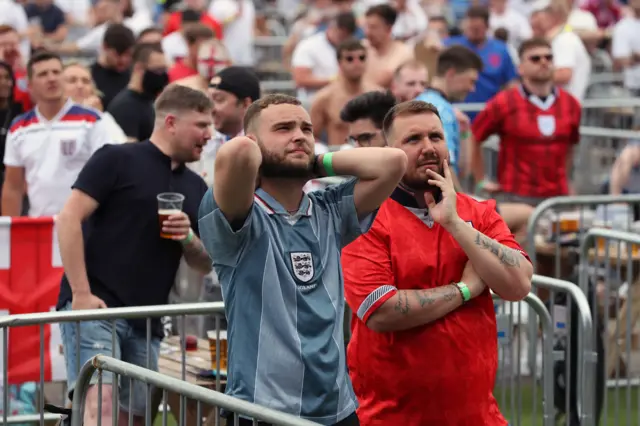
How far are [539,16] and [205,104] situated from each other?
11.6 m

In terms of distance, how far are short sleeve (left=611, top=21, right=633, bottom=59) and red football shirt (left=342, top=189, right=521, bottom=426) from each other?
46.0 ft

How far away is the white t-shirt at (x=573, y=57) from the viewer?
15.8 m

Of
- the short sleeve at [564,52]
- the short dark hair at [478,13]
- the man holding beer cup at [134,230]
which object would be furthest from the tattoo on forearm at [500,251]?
the short sleeve at [564,52]

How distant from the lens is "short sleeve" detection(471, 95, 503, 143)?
11.3m

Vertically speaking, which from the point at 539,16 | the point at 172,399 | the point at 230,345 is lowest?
the point at 172,399

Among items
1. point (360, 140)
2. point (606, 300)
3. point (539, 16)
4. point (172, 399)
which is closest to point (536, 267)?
point (606, 300)

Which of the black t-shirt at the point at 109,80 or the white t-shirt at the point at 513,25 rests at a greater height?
the white t-shirt at the point at 513,25

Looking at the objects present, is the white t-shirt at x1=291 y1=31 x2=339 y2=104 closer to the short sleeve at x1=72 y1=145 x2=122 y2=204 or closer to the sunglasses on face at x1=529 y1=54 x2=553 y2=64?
the sunglasses on face at x1=529 y1=54 x2=553 y2=64

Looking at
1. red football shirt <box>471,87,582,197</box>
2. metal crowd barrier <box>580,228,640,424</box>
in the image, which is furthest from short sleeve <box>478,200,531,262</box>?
red football shirt <box>471,87,582,197</box>

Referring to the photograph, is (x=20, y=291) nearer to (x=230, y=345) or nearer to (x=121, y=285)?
(x=121, y=285)

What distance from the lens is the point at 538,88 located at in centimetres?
1126

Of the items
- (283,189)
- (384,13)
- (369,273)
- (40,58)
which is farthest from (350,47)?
(283,189)

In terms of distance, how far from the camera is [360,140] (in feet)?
23.7

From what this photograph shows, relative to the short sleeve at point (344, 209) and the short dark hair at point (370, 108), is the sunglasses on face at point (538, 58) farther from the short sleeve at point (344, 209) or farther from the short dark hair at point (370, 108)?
the short sleeve at point (344, 209)
